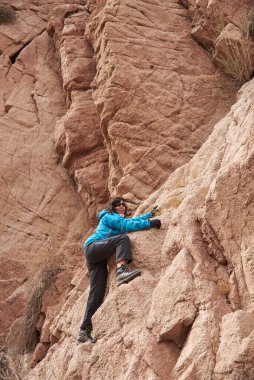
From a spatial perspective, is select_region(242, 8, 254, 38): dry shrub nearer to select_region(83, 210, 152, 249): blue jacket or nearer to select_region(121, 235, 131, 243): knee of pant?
select_region(83, 210, 152, 249): blue jacket

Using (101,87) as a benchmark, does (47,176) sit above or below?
below

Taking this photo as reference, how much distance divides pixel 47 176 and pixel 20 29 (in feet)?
17.7

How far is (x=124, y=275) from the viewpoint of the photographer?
7.34 meters

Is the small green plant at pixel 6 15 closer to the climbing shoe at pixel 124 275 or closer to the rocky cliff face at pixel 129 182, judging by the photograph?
the rocky cliff face at pixel 129 182

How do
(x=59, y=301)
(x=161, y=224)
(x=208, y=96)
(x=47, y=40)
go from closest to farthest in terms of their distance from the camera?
1. (x=161, y=224)
2. (x=59, y=301)
3. (x=208, y=96)
4. (x=47, y=40)

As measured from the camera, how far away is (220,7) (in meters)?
12.5

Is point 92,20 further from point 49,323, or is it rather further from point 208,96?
point 49,323

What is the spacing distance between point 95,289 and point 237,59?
624 cm

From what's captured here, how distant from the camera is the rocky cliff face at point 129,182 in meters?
6.18

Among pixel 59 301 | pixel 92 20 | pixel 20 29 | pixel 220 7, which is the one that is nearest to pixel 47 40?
pixel 20 29

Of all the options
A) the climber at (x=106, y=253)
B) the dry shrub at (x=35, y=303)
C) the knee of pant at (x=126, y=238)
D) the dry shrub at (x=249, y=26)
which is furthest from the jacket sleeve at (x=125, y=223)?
the dry shrub at (x=249, y=26)

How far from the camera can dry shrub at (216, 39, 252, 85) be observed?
11.6 m

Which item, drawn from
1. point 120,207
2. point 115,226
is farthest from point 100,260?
point 120,207

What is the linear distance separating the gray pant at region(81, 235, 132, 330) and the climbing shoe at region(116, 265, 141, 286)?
0.16m
